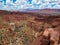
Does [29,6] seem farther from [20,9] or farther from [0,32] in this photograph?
[0,32]

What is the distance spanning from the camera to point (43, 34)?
1610 mm

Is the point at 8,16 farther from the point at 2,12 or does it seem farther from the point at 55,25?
the point at 55,25

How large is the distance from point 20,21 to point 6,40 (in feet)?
0.82

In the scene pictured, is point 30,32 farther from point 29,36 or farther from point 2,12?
point 2,12

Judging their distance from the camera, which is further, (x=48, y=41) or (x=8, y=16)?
(x=8, y=16)

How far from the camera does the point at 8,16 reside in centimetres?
175

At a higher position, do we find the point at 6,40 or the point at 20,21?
the point at 20,21

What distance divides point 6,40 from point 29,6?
430mm

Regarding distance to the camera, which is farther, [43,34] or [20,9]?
[20,9]

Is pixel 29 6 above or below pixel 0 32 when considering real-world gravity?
above

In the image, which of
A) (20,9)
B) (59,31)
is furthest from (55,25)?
(20,9)

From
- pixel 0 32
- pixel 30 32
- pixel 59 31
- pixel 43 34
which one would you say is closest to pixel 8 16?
pixel 0 32

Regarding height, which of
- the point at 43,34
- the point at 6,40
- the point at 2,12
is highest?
the point at 2,12

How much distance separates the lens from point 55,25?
163cm
